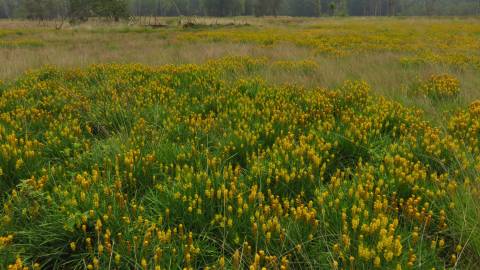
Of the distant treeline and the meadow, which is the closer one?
the meadow

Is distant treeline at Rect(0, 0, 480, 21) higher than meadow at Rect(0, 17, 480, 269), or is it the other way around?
distant treeline at Rect(0, 0, 480, 21)

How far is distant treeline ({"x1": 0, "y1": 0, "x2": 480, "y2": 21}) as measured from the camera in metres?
53.1

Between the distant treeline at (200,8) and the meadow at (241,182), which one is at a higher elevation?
the distant treeline at (200,8)

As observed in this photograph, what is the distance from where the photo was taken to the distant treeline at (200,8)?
5309 cm

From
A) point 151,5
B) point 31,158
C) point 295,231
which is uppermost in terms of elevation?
point 151,5

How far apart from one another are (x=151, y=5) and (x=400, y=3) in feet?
357

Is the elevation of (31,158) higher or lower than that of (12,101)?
lower

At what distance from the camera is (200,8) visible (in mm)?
122250

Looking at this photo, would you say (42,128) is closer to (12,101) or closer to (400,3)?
(12,101)

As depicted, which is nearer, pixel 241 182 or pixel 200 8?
pixel 241 182

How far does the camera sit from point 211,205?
284 cm

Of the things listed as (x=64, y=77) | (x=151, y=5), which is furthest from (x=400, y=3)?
(x=64, y=77)

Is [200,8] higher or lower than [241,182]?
higher

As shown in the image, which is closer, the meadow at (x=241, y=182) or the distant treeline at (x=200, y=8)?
the meadow at (x=241, y=182)
